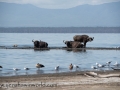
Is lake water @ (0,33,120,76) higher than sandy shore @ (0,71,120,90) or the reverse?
higher

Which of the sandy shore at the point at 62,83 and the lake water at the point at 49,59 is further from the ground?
the lake water at the point at 49,59

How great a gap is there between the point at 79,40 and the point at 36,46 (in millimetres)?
6001

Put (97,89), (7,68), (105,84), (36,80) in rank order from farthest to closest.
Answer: (7,68) < (36,80) < (105,84) < (97,89)

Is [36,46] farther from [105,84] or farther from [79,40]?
[105,84]

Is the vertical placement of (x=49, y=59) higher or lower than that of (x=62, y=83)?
higher

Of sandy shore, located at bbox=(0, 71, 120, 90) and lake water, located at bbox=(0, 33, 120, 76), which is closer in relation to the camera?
sandy shore, located at bbox=(0, 71, 120, 90)

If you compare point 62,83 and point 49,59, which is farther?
point 49,59

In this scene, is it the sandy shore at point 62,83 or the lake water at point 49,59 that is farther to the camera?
the lake water at point 49,59

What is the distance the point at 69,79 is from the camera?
72.3 ft

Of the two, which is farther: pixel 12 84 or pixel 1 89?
pixel 12 84

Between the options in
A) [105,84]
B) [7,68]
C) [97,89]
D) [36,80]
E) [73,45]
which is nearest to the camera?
[97,89]

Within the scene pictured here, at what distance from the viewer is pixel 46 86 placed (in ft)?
64.8

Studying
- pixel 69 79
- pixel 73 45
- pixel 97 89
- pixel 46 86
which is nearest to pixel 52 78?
pixel 69 79

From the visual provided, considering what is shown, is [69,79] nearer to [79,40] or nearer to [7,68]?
[7,68]
